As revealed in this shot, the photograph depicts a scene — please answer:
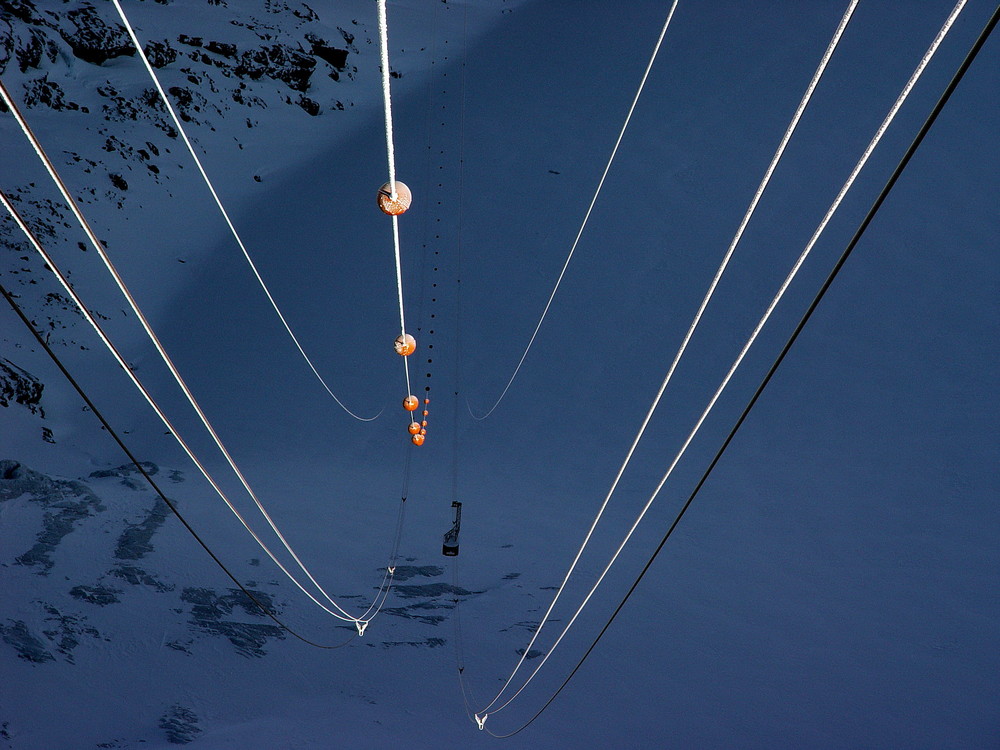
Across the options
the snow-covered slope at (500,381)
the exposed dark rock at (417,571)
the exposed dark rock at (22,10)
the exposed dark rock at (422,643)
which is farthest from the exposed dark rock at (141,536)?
the exposed dark rock at (22,10)

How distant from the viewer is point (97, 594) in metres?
18.7

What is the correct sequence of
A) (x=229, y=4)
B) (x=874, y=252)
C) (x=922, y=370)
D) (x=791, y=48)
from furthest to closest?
(x=229, y=4) < (x=791, y=48) < (x=874, y=252) < (x=922, y=370)

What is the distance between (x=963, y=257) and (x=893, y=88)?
276 inches

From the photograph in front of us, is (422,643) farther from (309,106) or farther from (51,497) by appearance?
(309,106)

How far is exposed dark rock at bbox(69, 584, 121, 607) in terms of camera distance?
731 inches

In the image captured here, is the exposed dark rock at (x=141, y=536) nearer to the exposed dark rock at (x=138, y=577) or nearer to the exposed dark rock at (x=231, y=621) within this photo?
the exposed dark rock at (x=138, y=577)

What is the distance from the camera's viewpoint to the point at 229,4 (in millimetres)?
30203

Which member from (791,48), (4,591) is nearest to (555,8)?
(791,48)

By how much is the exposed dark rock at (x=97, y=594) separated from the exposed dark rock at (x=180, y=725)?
11.6ft

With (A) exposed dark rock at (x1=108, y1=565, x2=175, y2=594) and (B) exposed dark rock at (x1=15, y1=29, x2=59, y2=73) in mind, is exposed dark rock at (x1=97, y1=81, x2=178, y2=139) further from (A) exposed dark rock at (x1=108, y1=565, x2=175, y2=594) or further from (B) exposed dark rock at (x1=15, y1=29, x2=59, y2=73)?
(A) exposed dark rock at (x1=108, y1=565, x2=175, y2=594)

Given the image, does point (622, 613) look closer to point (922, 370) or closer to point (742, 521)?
point (742, 521)

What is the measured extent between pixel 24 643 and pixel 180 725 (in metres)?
4.78

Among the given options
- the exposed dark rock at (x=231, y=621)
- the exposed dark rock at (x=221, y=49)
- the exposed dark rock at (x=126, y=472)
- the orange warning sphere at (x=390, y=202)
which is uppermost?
the orange warning sphere at (x=390, y=202)

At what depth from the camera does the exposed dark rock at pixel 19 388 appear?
22.4m
